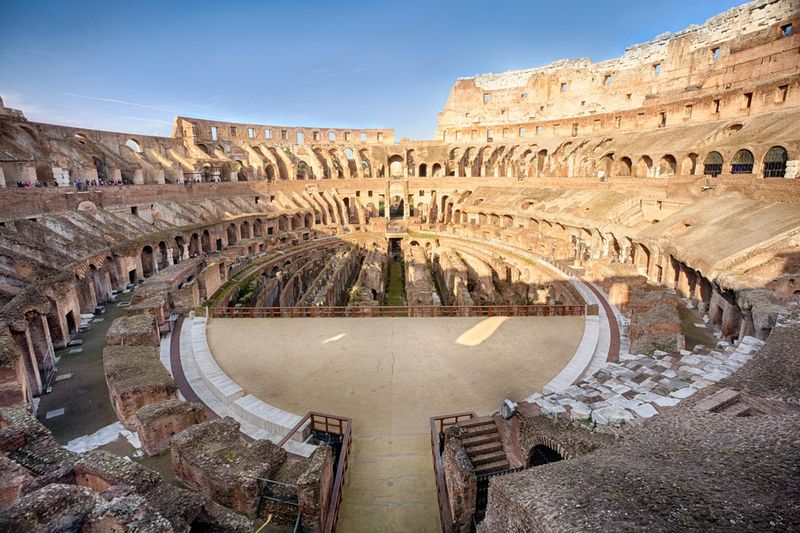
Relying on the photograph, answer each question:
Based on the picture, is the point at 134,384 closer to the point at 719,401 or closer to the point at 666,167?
the point at 719,401

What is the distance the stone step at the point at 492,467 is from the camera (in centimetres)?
643

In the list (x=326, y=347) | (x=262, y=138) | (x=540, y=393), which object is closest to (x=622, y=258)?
(x=540, y=393)

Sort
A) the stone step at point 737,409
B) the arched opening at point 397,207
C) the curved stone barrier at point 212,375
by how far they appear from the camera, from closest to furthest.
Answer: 1. the stone step at point 737,409
2. the curved stone barrier at point 212,375
3. the arched opening at point 397,207

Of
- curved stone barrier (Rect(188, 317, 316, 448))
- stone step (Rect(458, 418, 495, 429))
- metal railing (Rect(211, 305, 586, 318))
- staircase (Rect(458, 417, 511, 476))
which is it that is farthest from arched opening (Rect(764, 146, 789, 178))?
curved stone barrier (Rect(188, 317, 316, 448))

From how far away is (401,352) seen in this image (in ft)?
34.3

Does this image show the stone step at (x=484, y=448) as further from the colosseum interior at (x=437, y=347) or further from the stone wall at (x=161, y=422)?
the stone wall at (x=161, y=422)

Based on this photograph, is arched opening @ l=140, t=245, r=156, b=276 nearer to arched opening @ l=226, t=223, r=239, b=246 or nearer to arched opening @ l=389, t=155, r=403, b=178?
arched opening @ l=226, t=223, r=239, b=246

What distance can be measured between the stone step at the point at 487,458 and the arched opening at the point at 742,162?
1991cm

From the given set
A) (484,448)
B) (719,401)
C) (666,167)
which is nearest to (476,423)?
(484,448)

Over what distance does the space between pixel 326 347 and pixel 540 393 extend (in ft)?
17.8

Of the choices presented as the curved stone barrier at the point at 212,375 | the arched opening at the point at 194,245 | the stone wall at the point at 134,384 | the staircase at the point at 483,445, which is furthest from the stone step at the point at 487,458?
the arched opening at the point at 194,245

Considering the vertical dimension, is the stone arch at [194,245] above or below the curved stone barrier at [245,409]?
above

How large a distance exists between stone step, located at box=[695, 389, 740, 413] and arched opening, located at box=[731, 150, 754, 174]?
1772 cm

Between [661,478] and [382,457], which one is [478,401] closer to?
[382,457]
